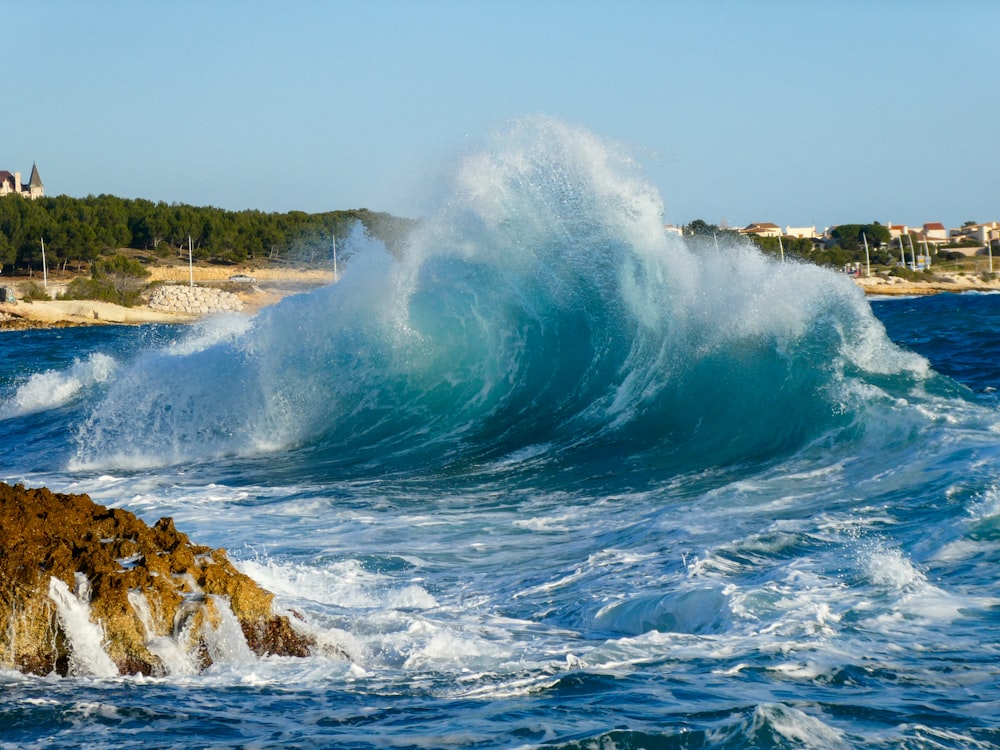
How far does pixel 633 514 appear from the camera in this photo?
897cm

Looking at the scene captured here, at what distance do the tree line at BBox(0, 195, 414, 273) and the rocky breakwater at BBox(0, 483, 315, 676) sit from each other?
70.2m

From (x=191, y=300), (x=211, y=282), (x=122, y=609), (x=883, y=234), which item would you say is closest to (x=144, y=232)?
(x=211, y=282)

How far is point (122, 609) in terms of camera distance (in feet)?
16.9

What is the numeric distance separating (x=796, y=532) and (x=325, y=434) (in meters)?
7.16

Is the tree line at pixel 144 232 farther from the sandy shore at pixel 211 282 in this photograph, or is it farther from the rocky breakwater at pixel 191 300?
the rocky breakwater at pixel 191 300

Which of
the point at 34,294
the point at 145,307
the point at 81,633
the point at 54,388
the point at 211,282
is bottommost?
the point at 81,633

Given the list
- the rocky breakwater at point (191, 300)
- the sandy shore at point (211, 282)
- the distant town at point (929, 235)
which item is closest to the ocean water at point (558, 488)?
the sandy shore at point (211, 282)

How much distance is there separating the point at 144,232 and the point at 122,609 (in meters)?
85.7

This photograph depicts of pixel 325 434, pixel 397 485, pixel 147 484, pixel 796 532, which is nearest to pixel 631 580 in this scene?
pixel 796 532

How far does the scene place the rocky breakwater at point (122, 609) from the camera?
505 cm

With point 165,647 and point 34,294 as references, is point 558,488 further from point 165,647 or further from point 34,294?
point 34,294

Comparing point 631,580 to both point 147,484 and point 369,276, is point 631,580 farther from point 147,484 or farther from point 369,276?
point 369,276

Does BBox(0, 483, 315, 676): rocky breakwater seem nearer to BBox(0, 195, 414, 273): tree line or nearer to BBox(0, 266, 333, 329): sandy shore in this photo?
BBox(0, 266, 333, 329): sandy shore

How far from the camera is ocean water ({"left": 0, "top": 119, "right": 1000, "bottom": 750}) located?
4.68 meters
